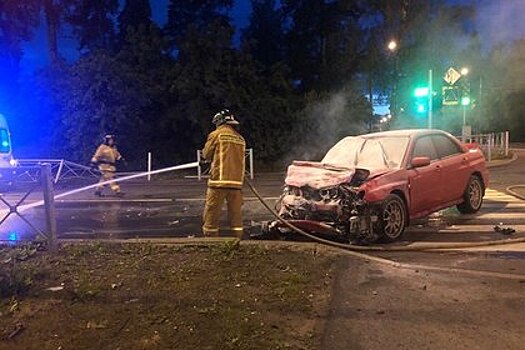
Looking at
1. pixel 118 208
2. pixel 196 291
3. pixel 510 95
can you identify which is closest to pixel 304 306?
pixel 196 291

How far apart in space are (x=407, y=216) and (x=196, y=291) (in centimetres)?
423

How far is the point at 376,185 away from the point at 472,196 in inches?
124

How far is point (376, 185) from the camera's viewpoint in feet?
26.2

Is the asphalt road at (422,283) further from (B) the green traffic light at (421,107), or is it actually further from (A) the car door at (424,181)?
(B) the green traffic light at (421,107)

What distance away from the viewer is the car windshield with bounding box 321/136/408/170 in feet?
28.9

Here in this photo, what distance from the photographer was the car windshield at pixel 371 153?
8805 mm

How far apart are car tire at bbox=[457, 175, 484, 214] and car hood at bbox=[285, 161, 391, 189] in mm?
2587

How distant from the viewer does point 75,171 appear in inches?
923

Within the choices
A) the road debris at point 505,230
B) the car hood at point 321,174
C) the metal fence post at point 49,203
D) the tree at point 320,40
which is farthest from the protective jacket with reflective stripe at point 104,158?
the tree at point 320,40

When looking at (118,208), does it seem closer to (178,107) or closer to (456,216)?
(456,216)

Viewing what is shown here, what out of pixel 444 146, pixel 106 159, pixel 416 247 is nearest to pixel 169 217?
pixel 106 159

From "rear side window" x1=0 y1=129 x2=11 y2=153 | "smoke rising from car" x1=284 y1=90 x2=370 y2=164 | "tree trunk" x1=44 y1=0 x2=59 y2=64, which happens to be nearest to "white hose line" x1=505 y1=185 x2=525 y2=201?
"smoke rising from car" x1=284 y1=90 x2=370 y2=164

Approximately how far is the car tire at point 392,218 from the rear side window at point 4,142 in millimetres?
16450

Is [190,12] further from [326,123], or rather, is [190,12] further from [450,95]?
[450,95]
